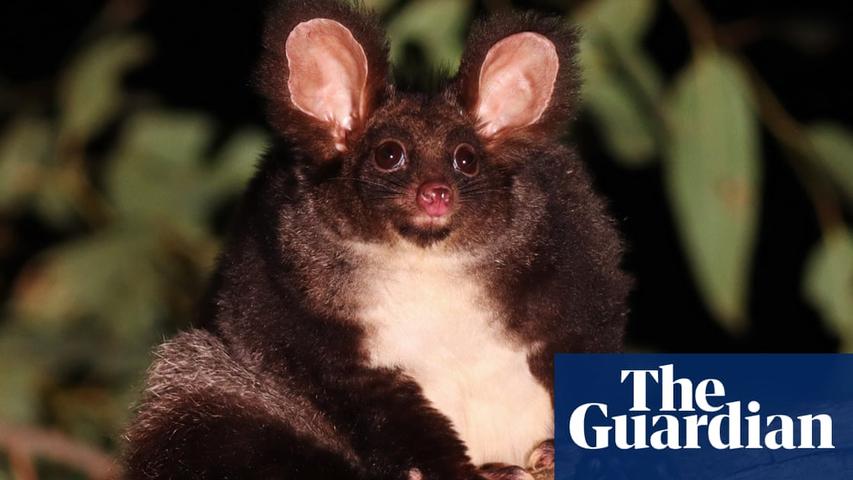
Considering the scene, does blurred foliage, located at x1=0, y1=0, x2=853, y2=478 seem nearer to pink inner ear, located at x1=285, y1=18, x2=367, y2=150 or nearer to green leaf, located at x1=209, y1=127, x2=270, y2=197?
green leaf, located at x1=209, y1=127, x2=270, y2=197

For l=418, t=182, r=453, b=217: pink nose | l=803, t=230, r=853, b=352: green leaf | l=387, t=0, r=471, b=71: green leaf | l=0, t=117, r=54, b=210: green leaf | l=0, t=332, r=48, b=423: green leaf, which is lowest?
l=418, t=182, r=453, b=217: pink nose

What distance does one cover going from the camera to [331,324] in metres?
3.62

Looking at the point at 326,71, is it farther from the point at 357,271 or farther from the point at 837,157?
the point at 837,157

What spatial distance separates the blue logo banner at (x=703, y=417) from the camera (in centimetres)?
362

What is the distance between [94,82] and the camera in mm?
7312

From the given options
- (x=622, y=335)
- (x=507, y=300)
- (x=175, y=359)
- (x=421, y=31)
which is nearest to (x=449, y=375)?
(x=507, y=300)

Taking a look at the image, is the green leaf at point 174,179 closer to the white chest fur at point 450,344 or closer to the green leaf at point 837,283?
the green leaf at point 837,283

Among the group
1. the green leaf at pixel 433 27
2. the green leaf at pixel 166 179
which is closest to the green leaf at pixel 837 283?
the green leaf at pixel 433 27

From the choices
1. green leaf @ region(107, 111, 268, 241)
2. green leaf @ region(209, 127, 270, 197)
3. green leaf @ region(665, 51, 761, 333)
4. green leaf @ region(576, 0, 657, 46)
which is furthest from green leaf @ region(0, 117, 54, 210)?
green leaf @ region(665, 51, 761, 333)

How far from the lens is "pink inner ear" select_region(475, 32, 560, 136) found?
3668mm

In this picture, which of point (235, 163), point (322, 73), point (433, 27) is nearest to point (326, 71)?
point (322, 73)

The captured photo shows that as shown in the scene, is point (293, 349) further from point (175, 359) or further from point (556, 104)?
point (556, 104)

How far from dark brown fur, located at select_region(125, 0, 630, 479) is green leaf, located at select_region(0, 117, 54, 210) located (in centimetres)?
413

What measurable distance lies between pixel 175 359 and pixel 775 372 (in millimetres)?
1501
